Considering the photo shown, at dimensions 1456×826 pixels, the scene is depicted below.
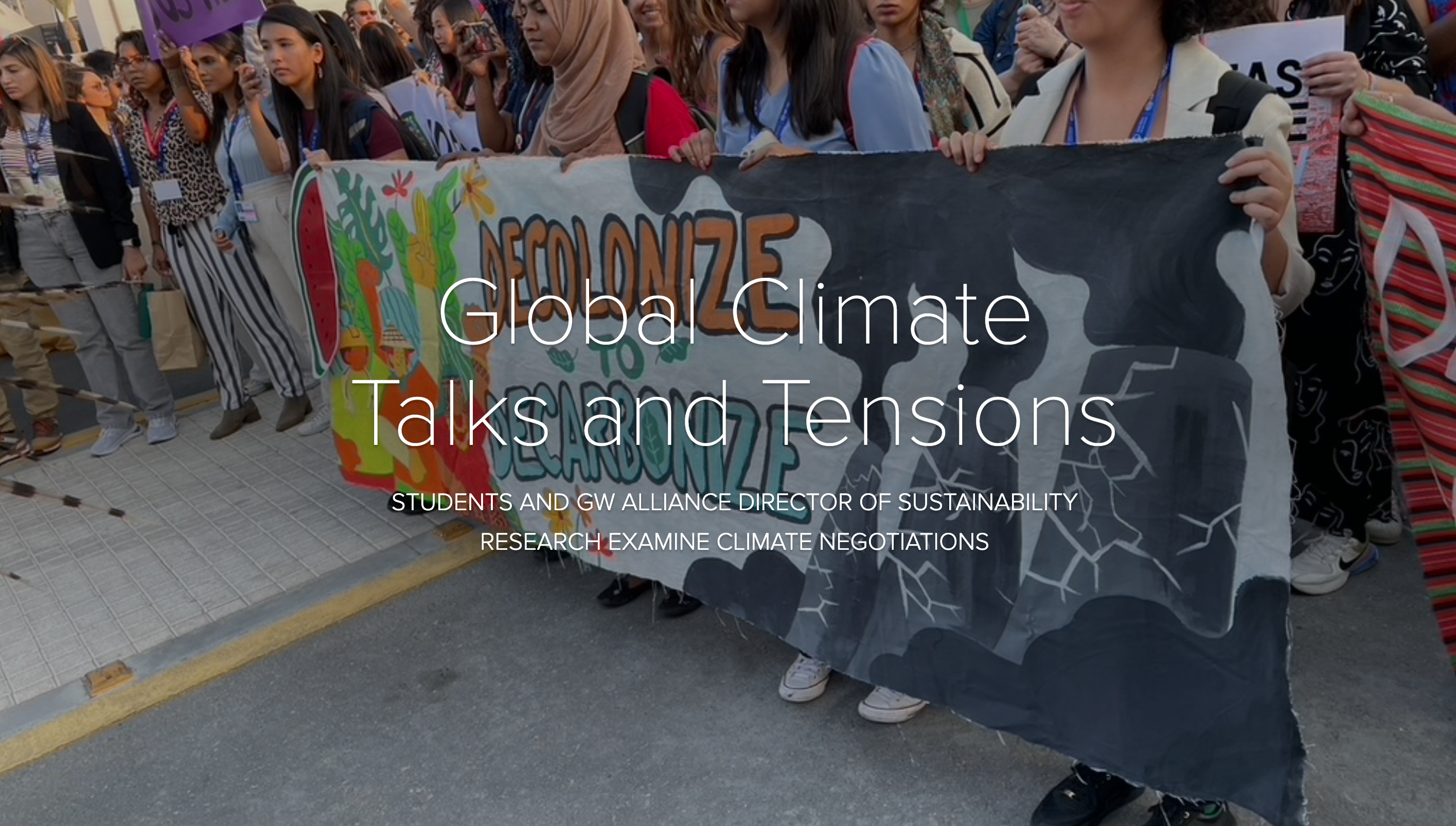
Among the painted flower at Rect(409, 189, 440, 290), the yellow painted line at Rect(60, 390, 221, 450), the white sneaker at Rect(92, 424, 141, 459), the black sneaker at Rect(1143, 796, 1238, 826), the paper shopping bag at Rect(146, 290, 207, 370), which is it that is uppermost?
the painted flower at Rect(409, 189, 440, 290)

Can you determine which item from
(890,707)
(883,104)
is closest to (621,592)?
(890,707)

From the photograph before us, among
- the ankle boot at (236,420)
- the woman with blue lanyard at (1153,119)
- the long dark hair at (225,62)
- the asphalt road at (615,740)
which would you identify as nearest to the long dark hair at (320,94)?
the long dark hair at (225,62)

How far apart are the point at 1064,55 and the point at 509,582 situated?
101 inches

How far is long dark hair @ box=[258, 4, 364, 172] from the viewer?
454 centimetres

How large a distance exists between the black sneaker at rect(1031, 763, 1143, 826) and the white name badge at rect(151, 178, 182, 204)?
5.27 m

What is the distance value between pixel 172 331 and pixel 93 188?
0.88 meters

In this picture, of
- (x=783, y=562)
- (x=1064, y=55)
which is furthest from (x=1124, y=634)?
(x=1064, y=55)

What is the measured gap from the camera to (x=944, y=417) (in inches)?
92.4

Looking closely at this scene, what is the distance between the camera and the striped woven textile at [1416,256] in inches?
79.7

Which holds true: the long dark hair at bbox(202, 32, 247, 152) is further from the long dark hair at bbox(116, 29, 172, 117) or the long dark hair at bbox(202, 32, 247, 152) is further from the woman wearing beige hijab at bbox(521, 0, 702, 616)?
the woman wearing beige hijab at bbox(521, 0, 702, 616)

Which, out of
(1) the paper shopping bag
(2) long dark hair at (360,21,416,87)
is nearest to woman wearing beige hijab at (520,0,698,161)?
(2) long dark hair at (360,21,416,87)

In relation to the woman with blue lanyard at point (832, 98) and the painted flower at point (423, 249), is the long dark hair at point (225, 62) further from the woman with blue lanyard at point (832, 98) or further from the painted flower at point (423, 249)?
the woman with blue lanyard at point (832, 98)

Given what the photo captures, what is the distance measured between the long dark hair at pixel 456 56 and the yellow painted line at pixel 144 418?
257 cm

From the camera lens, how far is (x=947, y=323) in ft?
7.50
